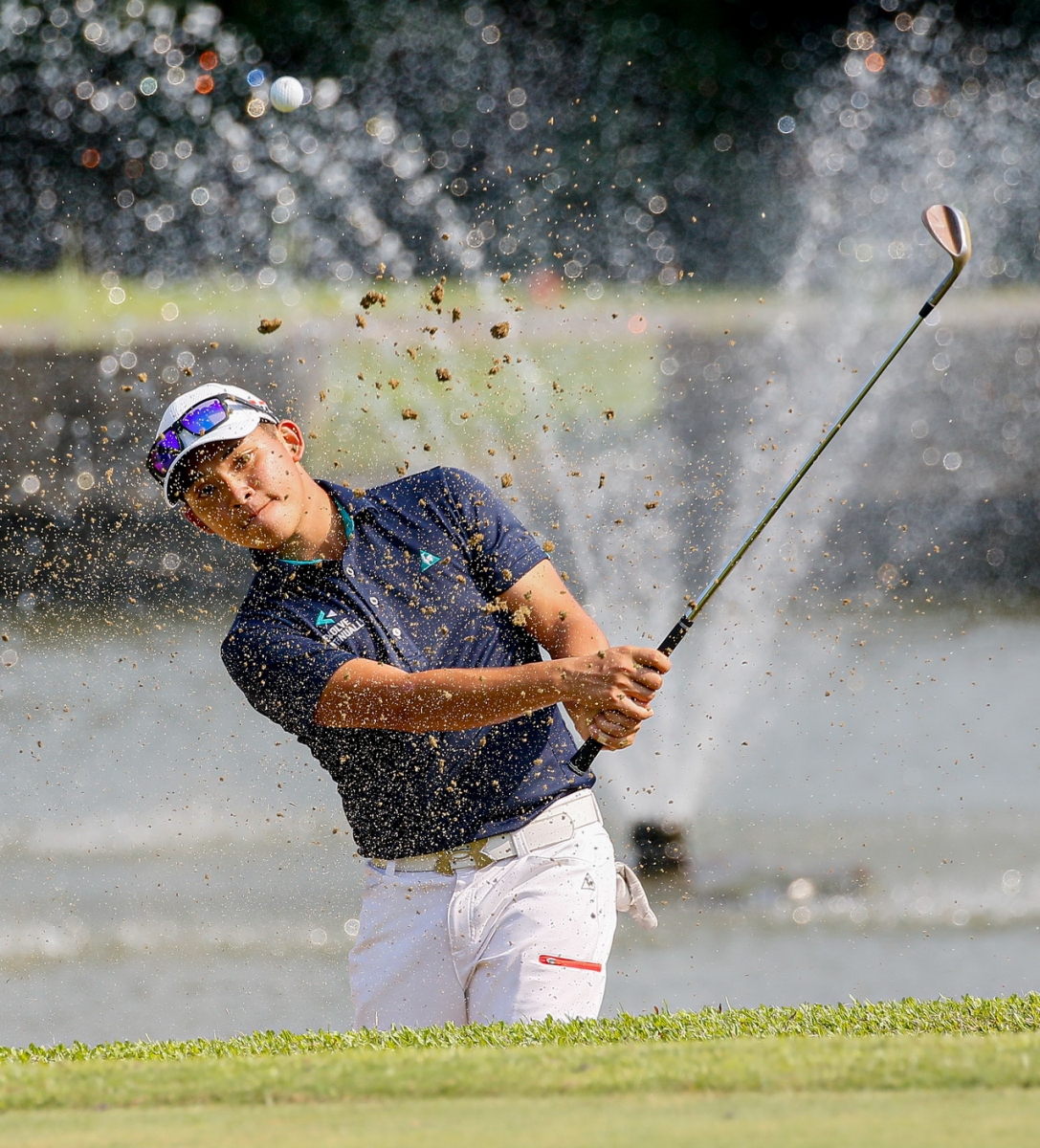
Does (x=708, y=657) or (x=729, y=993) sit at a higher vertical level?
(x=729, y=993)

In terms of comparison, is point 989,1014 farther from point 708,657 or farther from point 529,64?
point 529,64

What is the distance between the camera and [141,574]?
44.9 ft

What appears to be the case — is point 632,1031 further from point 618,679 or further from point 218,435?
point 218,435

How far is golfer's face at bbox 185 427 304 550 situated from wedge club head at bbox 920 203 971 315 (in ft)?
4.61

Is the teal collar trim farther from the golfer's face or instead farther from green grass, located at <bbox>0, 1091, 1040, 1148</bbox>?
green grass, located at <bbox>0, 1091, 1040, 1148</bbox>

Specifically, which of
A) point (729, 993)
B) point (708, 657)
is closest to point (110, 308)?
point (708, 657)

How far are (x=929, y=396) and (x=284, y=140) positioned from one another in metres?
8.13

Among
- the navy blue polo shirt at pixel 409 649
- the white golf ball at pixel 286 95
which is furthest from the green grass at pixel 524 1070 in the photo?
the white golf ball at pixel 286 95

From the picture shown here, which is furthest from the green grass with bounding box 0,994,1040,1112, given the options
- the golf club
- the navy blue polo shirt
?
the golf club

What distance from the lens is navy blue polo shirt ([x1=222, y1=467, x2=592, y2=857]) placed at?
10.1 feet

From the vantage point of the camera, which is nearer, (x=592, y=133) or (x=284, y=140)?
(x=284, y=140)

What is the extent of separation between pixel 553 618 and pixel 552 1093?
115 centimetres

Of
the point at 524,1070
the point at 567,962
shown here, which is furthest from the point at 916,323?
the point at 524,1070

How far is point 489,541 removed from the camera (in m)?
3.24
